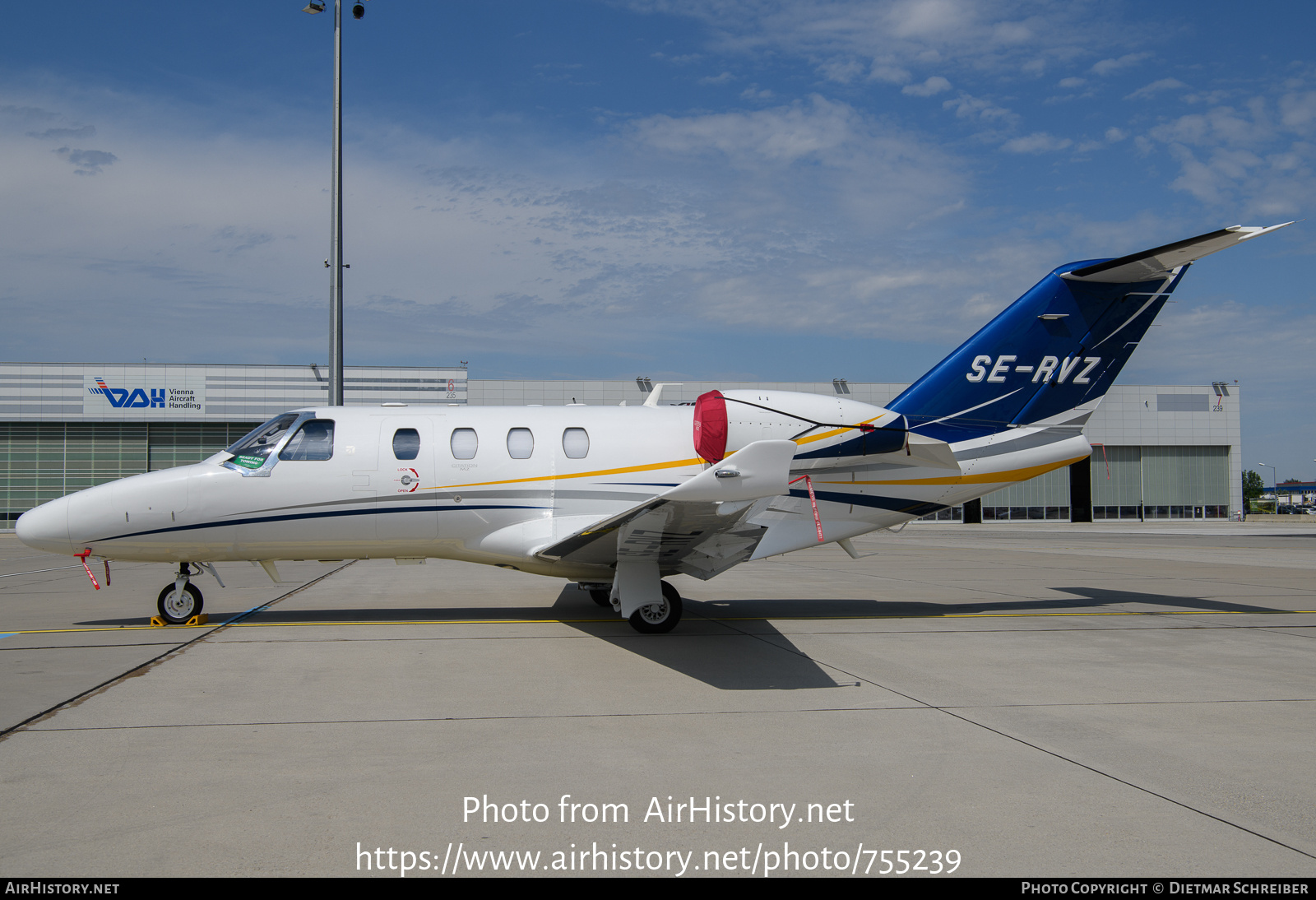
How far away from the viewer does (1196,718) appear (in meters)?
6.38

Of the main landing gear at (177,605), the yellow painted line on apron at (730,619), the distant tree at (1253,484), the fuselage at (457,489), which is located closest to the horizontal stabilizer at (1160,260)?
the fuselage at (457,489)

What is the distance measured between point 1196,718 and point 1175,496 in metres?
56.8

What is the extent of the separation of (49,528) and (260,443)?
2.48 meters

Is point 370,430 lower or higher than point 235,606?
higher

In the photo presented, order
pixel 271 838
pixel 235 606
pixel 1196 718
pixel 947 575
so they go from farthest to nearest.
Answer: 1. pixel 947 575
2. pixel 235 606
3. pixel 1196 718
4. pixel 271 838

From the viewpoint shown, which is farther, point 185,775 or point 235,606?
point 235,606

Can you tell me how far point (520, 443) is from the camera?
11.1 m

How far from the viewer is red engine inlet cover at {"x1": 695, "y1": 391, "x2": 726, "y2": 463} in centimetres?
1059

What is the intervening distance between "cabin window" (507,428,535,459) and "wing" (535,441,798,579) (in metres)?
1.43

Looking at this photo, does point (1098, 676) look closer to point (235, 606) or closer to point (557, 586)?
point (557, 586)

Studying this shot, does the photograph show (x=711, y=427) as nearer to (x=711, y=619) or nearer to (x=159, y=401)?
(x=711, y=619)

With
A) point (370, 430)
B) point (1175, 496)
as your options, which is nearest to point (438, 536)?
point (370, 430)

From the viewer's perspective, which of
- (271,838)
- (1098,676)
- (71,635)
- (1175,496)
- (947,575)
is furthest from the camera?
(1175,496)

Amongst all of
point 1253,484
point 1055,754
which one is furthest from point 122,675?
point 1253,484
